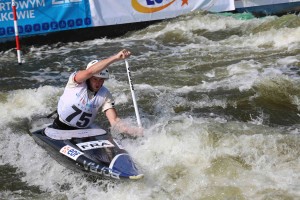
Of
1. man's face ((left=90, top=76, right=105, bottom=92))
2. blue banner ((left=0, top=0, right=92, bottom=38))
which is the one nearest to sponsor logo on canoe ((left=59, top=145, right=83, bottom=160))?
man's face ((left=90, top=76, right=105, bottom=92))

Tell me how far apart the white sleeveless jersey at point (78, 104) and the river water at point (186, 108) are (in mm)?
562

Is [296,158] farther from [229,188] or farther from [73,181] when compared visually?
[73,181]

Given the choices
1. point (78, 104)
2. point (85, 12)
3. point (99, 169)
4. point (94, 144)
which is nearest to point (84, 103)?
point (78, 104)

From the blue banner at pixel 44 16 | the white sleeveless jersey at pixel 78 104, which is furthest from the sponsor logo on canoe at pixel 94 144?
the blue banner at pixel 44 16

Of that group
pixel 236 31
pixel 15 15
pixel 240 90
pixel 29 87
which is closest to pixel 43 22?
pixel 15 15

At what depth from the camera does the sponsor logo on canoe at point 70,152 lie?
5.38 m

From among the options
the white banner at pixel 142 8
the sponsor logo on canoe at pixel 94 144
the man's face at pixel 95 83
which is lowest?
the sponsor logo on canoe at pixel 94 144

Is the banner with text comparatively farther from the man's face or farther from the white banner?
the man's face

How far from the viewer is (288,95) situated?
7848mm

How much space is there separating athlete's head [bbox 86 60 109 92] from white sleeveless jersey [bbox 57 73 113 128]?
66 millimetres

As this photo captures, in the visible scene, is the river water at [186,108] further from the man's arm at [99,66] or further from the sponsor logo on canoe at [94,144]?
the man's arm at [99,66]

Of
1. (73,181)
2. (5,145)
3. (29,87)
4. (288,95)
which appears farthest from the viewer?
(29,87)

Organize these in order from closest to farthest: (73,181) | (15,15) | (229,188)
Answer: (229,188) < (73,181) < (15,15)

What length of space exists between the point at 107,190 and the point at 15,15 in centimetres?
696
